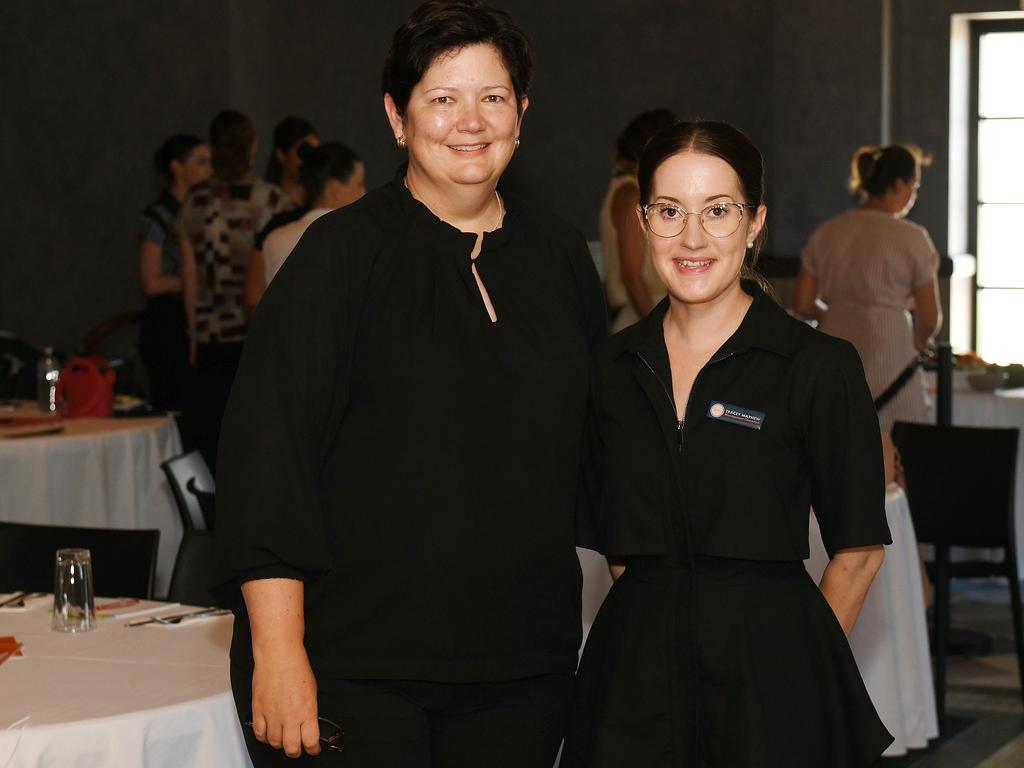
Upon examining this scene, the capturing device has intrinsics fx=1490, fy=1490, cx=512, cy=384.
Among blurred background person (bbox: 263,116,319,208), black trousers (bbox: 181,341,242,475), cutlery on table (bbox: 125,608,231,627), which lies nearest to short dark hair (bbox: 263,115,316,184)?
blurred background person (bbox: 263,116,319,208)

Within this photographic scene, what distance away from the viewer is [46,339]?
327 inches

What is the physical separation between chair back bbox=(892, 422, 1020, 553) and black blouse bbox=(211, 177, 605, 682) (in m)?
2.99

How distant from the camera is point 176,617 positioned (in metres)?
2.82

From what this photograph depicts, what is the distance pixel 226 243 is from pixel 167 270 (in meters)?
1.20

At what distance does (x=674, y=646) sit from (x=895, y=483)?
84.1 inches

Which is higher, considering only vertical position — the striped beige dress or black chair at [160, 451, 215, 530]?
the striped beige dress

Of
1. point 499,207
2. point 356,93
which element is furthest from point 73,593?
point 356,93

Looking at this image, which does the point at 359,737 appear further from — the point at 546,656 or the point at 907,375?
the point at 907,375

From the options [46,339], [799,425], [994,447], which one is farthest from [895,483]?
[46,339]

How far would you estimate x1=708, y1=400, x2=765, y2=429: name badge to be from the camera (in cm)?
199

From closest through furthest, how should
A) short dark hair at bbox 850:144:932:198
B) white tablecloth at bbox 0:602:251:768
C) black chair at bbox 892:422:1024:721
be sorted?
1. white tablecloth at bbox 0:602:251:768
2. black chair at bbox 892:422:1024:721
3. short dark hair at bbox 850:144:932:198

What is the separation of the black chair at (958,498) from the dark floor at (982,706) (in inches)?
4.6

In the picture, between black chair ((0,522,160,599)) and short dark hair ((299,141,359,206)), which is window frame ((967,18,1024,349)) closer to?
short dark hair ((299,141,359,206))

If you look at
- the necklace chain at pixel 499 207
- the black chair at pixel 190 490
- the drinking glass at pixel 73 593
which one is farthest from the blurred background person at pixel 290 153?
the necklace chain at pixel 499 207
